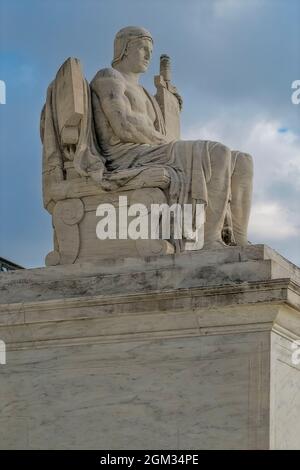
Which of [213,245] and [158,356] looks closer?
[158,356]

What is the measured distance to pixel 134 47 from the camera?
9891 mm

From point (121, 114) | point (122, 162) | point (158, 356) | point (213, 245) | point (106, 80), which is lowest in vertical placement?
point (158, 356)

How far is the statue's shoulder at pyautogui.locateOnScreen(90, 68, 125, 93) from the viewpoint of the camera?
9555mm

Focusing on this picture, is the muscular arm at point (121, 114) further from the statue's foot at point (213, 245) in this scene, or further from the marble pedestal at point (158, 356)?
the marble pedestal at point (158, 356)

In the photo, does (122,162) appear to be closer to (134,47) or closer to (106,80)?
(106,80)

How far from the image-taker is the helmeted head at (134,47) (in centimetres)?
988

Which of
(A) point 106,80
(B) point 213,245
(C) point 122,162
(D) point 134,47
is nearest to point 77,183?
(C) point 122,162

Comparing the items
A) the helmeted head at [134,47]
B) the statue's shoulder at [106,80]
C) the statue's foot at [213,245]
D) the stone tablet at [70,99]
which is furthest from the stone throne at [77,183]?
the helmeted head at [134,47]

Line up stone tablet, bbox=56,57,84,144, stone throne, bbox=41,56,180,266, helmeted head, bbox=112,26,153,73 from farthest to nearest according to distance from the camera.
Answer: helmeted head, bbox=112,26,153,73 < stone tablet, bbox=56,57,84,144 < stone throne, bbox=41,56,180,266

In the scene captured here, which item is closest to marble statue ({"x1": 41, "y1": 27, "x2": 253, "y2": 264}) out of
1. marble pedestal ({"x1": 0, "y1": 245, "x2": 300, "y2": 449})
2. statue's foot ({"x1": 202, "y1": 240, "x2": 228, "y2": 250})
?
statue's foot ({"x1": 202, "y1": 240, "x2": 228, "y2": 250})

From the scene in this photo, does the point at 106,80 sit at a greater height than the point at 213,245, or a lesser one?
greater

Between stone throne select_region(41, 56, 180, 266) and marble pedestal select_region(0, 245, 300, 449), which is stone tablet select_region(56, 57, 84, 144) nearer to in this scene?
stone throne select_region(41, 56, 180, 266)

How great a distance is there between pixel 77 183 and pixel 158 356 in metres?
1.98

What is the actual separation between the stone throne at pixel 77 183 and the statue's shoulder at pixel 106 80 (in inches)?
4.4
